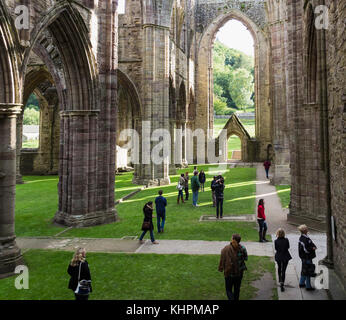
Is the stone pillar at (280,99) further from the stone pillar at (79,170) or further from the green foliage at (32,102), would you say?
the green foliage at (32,102)

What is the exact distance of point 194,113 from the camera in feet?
117

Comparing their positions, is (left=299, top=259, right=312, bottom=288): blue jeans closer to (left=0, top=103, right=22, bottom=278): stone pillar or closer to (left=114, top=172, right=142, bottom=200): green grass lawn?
(left=0, top=103, right=22, bottom=278): stone pillar

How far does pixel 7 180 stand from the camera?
6.82 meters

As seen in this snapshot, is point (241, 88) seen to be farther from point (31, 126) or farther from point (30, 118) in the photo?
point (31, 126)

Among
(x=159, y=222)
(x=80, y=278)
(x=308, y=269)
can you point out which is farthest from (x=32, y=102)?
(x=308, y=269)

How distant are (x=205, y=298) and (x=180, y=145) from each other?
25.1m

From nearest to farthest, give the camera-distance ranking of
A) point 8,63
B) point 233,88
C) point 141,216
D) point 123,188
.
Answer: point 8,63 → point 141,216 → point 123,188 → point 233,88

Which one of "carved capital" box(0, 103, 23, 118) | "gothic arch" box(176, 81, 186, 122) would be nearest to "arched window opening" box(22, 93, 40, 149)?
"gothic arch" box(176, 81, 186, 122)

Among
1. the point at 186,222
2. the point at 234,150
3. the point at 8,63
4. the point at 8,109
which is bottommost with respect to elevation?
the point at 186,222

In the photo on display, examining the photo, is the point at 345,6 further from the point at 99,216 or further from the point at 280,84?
the point at 280,84

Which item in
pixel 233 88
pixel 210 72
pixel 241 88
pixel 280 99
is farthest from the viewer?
pixel 233 88

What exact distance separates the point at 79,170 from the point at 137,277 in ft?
17.1

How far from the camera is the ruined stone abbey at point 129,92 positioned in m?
6.45
